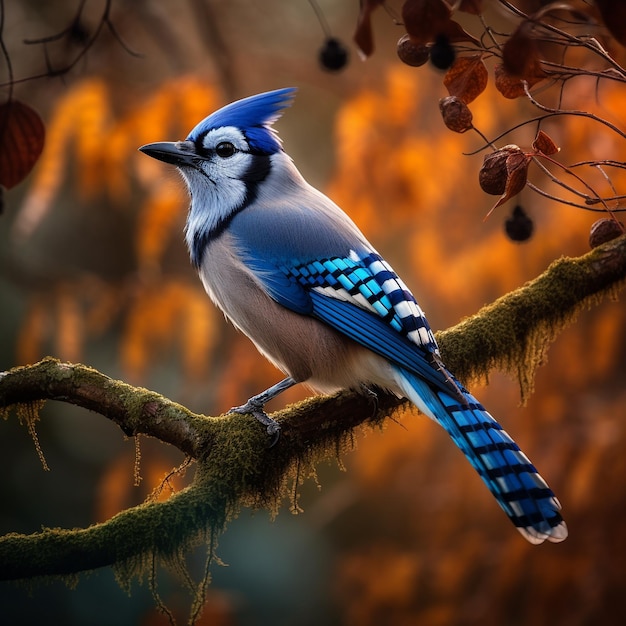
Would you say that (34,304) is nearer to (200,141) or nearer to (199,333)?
(199,333)

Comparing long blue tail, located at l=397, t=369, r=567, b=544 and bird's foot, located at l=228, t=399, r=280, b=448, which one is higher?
bird's foot, located at l=228, t=399, r=280, b=448

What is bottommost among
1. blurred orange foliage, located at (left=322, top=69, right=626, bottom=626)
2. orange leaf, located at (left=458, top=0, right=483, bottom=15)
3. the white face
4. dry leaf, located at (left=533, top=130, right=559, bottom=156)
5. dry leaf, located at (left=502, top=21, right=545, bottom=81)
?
blurred orange foliage, located at (left=322, top=69, right=626, bottom=626)

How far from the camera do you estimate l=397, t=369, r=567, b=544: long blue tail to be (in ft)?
6.28

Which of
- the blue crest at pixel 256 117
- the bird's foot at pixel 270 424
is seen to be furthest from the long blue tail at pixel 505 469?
the blue crest at pixel 256 117

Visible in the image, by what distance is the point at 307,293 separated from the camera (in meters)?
2.43

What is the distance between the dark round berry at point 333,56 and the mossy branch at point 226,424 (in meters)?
0.82

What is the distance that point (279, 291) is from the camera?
7.99 feet

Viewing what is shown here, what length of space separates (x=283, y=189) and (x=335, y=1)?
3915 mm

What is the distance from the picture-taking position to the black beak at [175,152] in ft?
8.86

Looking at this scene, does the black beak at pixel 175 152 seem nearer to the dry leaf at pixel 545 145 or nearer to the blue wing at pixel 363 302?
the blue wing at pixel 363 302

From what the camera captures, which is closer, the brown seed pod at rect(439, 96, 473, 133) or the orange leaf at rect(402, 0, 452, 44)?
the orange leaf at rect(402, 0, 452, 44)

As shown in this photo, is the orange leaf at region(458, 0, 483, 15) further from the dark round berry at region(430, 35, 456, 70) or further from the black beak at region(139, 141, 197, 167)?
the black beak at region(139, 141, 197, 167)

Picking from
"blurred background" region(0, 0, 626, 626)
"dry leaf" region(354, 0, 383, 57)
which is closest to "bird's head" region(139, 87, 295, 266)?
"blurred background" region(0, 0, 626, 626)

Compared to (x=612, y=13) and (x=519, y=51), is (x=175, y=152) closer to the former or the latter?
(x=519, y=51)
